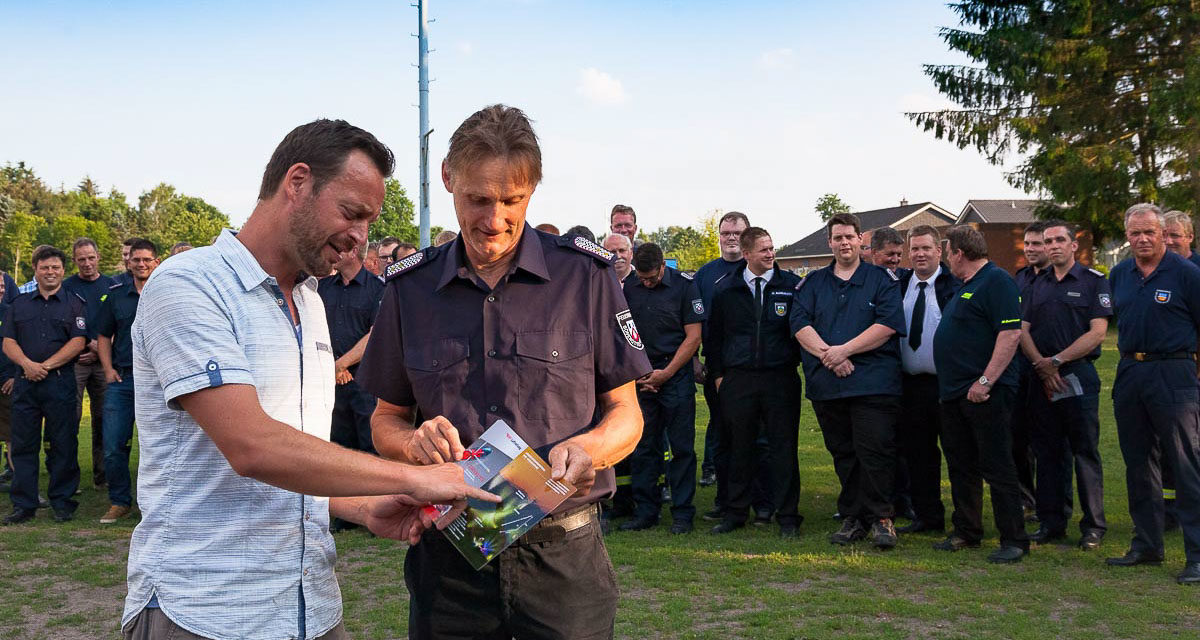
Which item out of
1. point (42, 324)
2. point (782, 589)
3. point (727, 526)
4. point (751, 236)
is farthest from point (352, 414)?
point (782, 589)

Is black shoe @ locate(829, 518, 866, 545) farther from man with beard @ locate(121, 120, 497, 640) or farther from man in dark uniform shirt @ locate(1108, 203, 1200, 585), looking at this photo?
man with beard @ locate(121, 120, 497, 640)

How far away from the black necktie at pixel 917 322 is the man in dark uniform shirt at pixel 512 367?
5.52 metres

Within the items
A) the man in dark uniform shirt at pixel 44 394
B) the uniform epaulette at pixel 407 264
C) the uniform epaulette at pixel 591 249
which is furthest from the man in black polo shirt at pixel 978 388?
the man in dark uniform shirt at pixel 44 394

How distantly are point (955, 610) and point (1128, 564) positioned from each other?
175 cm

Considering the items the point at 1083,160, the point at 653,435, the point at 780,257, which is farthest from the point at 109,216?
the point at 653,435

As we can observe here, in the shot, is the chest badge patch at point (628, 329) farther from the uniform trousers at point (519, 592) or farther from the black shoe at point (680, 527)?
the black shoe at point (680, 527)

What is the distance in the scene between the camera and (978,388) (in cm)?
682

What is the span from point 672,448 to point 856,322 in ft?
6.38

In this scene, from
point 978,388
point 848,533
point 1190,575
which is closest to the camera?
point 1190,575

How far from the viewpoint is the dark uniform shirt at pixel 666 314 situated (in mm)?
8281

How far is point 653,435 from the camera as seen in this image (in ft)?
27.4

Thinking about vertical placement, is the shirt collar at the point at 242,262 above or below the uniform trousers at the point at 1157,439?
above

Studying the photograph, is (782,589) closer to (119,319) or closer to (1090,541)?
(1090,541)

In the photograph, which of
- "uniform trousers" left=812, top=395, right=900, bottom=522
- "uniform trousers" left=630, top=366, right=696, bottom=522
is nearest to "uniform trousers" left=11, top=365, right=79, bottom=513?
"uniform trousers" left=630, top=366, right=696, bottom=522
